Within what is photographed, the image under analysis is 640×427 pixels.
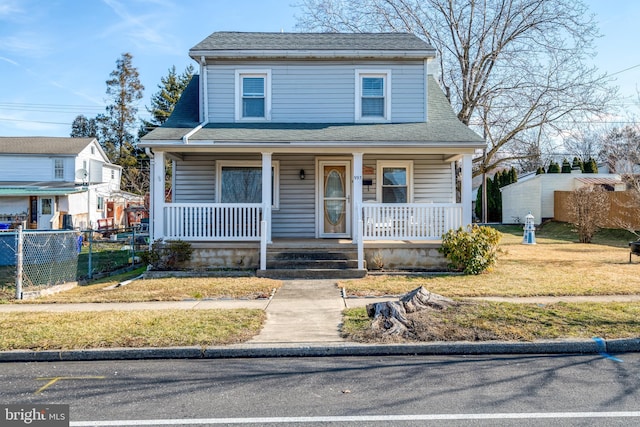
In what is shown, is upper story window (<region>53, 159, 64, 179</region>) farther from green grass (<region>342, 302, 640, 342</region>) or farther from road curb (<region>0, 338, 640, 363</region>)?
green grass (<region>342, 302, 640, 342</region>)

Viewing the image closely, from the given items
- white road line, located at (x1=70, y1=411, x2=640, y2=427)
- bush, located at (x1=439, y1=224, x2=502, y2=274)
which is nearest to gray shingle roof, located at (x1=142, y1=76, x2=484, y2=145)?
bush, located at (x1=439, y1=224, x2=502, y2=274)

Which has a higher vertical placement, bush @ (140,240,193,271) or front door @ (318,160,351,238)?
front door @ (318,160,351,238)

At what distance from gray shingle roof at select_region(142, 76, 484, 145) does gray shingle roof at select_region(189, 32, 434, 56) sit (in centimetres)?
193

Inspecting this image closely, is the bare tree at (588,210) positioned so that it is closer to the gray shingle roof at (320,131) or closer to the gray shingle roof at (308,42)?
the gray shingle roof at (320,131)

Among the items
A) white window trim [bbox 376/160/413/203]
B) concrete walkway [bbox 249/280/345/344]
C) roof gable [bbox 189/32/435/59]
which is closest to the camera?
concrete walkway [bbox 249/280/345/344]

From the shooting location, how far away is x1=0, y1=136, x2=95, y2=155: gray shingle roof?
106 feet

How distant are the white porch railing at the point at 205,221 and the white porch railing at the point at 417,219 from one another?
290cm

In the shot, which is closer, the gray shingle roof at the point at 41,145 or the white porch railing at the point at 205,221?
the white porch railing at the point at 205,221

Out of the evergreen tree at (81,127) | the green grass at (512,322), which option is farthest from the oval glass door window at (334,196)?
the evergreen tree at (81,127)

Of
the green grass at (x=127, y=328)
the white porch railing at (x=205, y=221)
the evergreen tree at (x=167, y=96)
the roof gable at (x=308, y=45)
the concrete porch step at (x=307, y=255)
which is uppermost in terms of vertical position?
the evergreen tree at (x=167, y=96)

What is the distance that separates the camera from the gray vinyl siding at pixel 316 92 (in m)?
13.3

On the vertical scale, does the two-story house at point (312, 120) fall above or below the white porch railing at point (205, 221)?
above

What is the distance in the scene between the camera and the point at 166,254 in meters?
11.2

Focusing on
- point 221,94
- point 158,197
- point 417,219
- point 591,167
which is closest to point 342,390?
point 417,219
